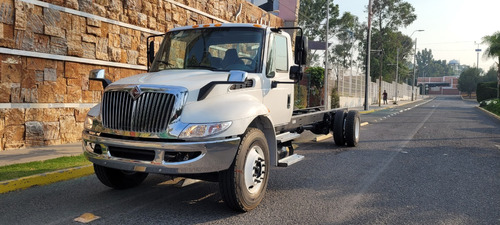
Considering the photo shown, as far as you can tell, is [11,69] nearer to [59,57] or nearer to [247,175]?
[59,57]

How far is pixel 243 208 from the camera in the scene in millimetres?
4484

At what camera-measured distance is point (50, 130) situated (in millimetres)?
9391

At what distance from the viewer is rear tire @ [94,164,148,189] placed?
5.32 meters

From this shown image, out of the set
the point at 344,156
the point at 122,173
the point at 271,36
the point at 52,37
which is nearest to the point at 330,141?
the point at 344,156

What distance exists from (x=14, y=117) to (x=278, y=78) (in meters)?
6.29

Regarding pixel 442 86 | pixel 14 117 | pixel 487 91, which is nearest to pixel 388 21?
pixel 487 91

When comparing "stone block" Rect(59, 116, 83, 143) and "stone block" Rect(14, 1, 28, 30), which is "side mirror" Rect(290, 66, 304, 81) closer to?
"stone block" Rect(14, 1, 28, 30)

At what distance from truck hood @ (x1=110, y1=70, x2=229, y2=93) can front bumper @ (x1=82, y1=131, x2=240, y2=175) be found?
2.18 feet

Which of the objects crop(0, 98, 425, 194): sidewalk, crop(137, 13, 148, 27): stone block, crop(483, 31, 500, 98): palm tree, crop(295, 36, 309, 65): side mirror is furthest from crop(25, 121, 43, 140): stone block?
crop(483, 31, 500, 98): palm tree

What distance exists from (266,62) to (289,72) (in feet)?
2.48

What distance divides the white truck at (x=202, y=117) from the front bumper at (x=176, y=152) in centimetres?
1

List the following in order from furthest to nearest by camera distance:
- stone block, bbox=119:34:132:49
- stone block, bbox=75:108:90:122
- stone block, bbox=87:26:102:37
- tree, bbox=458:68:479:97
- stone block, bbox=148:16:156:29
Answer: tree, bbox=458:68:479:97 < stone block, bbox=148:16:156:29 < stone block, bbox=119:34:132:49 < stone block, bbox=87:26:102:37 < stone block, bbox=75:108:90:122

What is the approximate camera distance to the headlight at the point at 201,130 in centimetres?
408

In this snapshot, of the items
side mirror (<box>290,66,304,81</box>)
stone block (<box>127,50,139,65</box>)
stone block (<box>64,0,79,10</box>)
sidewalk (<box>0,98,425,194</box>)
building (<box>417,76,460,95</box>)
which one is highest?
building (<box>417,76,460,95</box>)
